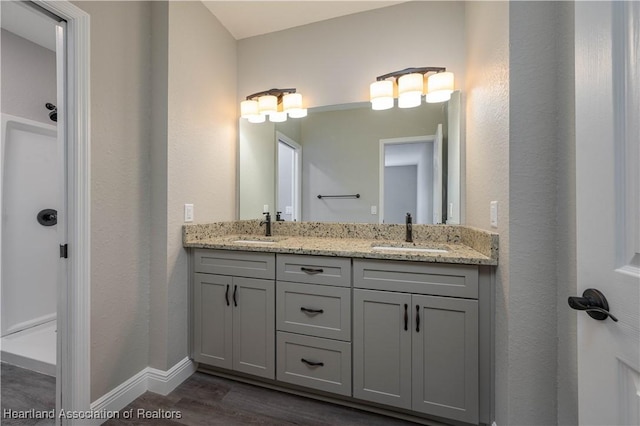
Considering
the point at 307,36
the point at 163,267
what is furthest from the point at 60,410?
the point at 307,36

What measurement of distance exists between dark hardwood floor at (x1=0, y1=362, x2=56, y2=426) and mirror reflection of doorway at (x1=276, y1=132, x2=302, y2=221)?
181 centimetres

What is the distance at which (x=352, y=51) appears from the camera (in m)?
2.04

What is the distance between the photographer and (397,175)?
6.51 feet

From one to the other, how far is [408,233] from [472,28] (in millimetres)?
1364

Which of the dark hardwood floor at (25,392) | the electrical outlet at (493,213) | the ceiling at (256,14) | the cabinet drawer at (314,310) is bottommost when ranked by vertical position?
the dark hardwood floor at (25,392)

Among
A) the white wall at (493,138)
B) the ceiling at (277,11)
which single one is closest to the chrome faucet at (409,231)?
the white wall at (493,138)

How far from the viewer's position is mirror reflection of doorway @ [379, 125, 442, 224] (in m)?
1.89

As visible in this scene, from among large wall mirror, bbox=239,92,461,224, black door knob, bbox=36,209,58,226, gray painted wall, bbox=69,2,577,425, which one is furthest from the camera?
black door knob, bbox=36,209,58,226

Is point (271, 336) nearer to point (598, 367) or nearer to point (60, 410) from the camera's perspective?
point (60, 410)

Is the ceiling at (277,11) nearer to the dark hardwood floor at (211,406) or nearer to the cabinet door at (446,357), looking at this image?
the cabinet door at (446,357)

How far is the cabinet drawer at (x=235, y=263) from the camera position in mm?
1607

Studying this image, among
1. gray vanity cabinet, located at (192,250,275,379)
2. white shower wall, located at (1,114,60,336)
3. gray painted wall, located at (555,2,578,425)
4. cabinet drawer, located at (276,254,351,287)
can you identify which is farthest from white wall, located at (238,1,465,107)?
white shower wall, located at (1,114,60,336)

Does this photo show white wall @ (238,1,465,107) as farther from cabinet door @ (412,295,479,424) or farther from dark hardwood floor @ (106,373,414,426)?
dark hardwood floor @ (106,373,414,426)

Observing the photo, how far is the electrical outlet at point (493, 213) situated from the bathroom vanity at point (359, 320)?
0.08m
